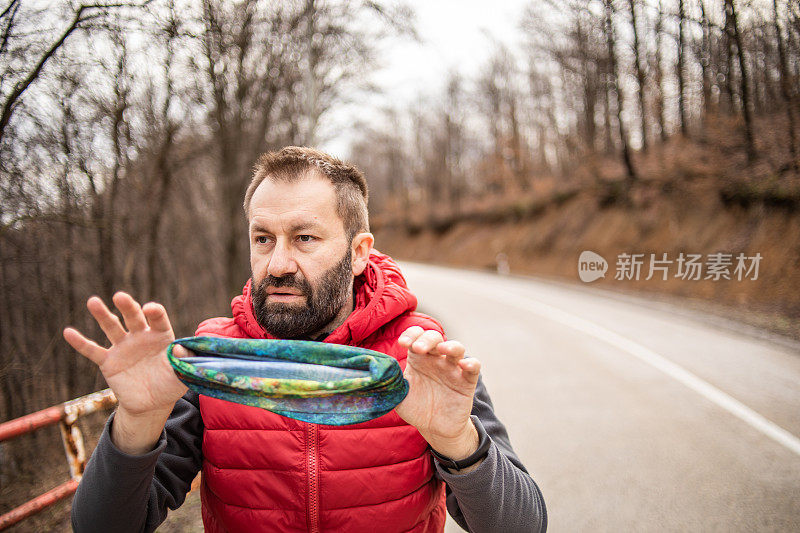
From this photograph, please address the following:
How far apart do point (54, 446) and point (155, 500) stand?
5992 mm

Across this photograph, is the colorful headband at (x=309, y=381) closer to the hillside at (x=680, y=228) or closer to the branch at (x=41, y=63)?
the branch at (x=41, y=63)

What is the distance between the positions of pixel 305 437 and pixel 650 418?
4.83 metres

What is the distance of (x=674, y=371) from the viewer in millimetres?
6426

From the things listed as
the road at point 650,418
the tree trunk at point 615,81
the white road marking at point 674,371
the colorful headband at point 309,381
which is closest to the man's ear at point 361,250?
the colorful headband at point 309,381

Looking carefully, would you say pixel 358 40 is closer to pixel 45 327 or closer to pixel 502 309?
pixel 502 309

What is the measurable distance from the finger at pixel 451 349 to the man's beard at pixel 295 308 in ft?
1.80

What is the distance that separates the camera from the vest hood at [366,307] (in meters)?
1.60

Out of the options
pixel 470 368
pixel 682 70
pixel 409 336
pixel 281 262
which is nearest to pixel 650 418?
pixel 470 368

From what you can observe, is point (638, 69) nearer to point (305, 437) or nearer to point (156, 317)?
point (305, 437)

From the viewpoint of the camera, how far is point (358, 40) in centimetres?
1150

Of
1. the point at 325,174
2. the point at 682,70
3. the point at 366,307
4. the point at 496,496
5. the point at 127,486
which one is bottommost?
the point at 496,496

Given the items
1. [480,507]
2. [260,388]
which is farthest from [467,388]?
[260,388]

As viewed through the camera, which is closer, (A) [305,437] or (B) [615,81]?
(A) [305,437]

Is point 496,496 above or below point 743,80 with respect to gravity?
below
